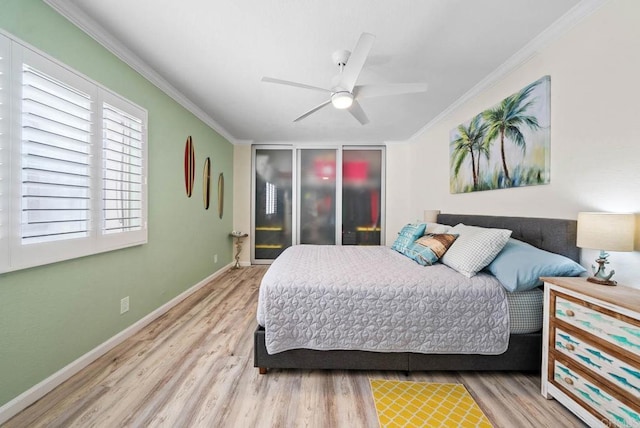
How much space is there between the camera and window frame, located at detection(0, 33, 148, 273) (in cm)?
130

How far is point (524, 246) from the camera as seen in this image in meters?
1.81

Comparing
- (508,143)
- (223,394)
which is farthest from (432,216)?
(223,394)

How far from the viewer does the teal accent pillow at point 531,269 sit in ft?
5.13

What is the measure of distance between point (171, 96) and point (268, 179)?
2395 millimetres

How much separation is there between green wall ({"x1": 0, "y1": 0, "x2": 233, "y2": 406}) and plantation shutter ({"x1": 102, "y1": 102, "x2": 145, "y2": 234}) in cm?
19

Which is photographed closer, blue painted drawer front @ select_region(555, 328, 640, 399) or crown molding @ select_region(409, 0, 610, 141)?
blue painted drawer front @ select_region(555, 328, 640, 399)

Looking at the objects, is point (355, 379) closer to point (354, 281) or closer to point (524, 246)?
point (354, 281)

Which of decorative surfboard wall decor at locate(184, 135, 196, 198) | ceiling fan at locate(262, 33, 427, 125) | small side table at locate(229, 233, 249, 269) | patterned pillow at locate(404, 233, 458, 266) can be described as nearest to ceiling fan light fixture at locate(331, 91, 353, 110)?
ceiling fan at locate(262, 33, 427, 125)

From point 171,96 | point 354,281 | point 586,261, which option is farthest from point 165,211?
point 586,261

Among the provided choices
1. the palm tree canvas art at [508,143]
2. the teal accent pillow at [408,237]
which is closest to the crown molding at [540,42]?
the palm tree canvas art at [508,143]

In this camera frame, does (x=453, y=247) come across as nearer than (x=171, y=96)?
Yes

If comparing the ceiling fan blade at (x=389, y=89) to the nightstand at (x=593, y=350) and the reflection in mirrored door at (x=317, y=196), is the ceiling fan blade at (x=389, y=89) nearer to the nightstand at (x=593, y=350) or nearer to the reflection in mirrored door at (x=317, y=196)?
the nightstand at (x=593, y=350)

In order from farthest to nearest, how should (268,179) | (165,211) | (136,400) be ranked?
(268,179), (165,211), (136,400)

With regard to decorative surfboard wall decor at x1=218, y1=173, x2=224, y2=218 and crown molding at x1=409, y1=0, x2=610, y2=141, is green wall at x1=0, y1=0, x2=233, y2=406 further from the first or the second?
crown molding at x1=409, y1=0, x2=610, y2=141
